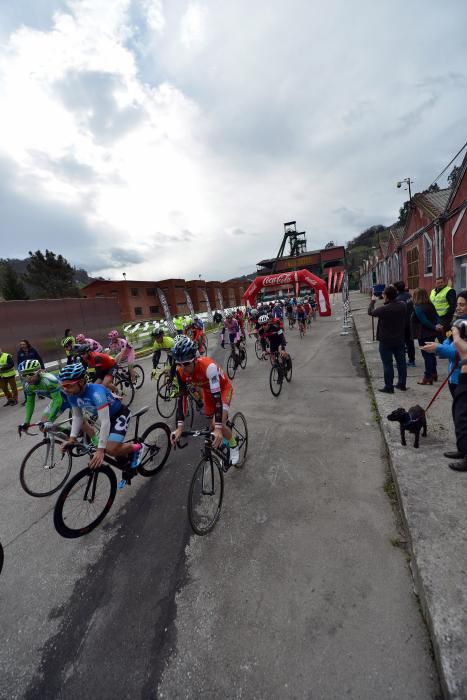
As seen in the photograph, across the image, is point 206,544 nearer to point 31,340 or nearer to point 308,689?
point 308,689

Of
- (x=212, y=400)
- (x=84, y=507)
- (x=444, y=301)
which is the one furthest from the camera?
(x=444, y=301)

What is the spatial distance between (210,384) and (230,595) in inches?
82.4

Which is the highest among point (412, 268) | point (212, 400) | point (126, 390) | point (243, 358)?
point (412, 268)

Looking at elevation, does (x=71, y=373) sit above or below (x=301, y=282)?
below

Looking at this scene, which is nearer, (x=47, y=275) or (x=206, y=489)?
(x=206, y=489)

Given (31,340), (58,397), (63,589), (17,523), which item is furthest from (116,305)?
(63,589)

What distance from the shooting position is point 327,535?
309cm

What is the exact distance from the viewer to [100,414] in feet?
11.8

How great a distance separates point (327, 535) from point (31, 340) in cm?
1704

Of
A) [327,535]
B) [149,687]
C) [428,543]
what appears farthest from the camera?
[327,535]

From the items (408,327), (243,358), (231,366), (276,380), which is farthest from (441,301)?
(243,358)

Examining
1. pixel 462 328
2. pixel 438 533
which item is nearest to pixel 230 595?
pixel 438 533

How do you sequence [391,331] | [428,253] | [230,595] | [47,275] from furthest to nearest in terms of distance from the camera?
1. [47,275]
2. [428,253]
3. [391,331]
4. [230,595]

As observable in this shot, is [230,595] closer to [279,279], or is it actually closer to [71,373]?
[71,373]
